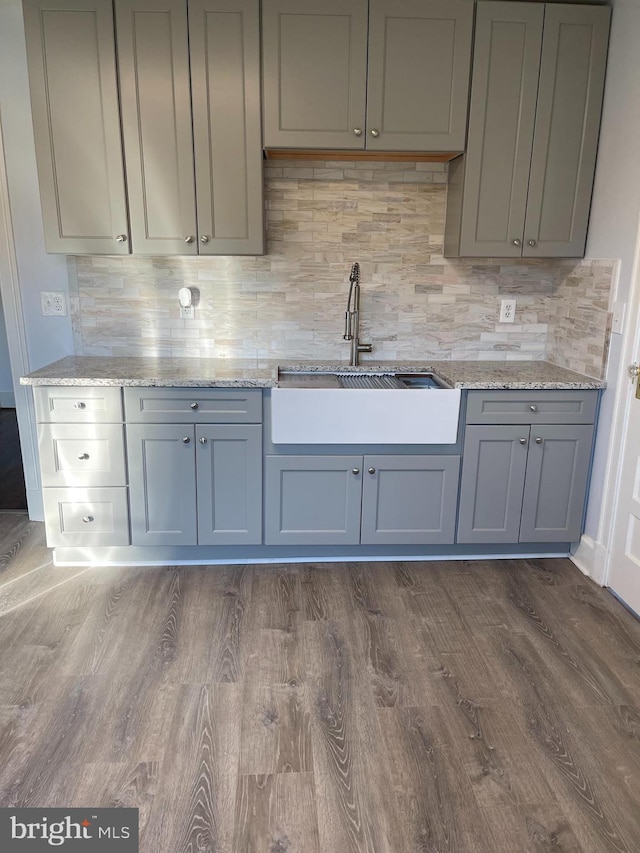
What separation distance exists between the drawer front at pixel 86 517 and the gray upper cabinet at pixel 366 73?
175cm

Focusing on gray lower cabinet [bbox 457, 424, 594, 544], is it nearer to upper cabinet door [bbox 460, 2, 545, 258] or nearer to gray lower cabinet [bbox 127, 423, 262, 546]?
upper cabinet door [bbox 460, 2, 545, 258]

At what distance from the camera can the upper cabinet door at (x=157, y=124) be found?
2516 mm

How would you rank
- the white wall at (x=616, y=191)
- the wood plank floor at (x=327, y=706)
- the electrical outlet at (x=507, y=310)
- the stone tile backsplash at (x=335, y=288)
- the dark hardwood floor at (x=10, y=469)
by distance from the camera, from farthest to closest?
the dark hardwood floor at (x=10, y=469), the electrical outlet at (x=507, y=310), the stone tile backsplash at (x=335, y=288), the white wall at (x=616, y=191), the wood plank floor at (x=327, y=706)

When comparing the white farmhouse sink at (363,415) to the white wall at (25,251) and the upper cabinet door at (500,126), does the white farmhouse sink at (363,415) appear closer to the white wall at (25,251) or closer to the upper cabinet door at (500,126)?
the upper cabinet door at (500,126)

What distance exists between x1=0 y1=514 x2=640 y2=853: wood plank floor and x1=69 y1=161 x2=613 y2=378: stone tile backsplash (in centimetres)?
116

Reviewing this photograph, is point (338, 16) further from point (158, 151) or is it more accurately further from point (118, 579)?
point (118, 579)

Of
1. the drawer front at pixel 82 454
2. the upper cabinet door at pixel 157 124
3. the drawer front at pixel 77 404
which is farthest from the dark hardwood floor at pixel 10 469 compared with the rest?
the upper cabinet door at pixel 157 124

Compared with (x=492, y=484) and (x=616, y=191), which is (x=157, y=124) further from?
(x=492, y=484)

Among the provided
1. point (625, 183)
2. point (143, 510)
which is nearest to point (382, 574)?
point (143, 510)

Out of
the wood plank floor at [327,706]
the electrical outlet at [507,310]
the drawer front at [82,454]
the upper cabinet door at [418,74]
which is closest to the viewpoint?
the wood plank floor at [327,706]

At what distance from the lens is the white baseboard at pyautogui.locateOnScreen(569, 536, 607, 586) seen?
2.72 meters

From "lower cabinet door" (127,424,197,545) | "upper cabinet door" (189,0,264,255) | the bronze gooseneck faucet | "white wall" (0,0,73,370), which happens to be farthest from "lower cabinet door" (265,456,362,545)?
"white wall" (0,0,73,370)

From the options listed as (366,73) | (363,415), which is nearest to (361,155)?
(366,73)

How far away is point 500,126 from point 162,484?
218 centimetres
